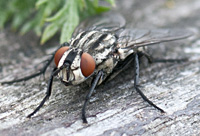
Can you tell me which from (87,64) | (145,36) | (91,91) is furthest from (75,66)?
(145,36)

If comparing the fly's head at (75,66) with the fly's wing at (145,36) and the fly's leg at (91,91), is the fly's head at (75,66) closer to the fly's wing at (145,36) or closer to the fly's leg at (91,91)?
the fly's leg at (91,91)

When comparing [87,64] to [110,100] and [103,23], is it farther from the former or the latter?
[103,23]

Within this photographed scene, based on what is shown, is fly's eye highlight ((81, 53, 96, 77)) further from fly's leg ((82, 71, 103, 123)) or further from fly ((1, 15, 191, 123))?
fly's leg ((82, 71, 103, 123))

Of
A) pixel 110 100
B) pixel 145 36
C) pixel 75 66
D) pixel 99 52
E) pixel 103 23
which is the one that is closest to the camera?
pixel 75 66

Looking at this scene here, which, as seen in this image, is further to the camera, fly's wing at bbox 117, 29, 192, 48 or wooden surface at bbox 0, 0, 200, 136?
fly's wing at bbox 117, 29, 192, 48

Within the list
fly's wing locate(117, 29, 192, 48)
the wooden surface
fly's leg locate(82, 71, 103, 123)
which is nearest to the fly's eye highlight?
fly's leg locate(82, 71, 103, 123)

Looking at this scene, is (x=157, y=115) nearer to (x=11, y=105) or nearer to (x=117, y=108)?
(x=117, y=108)
